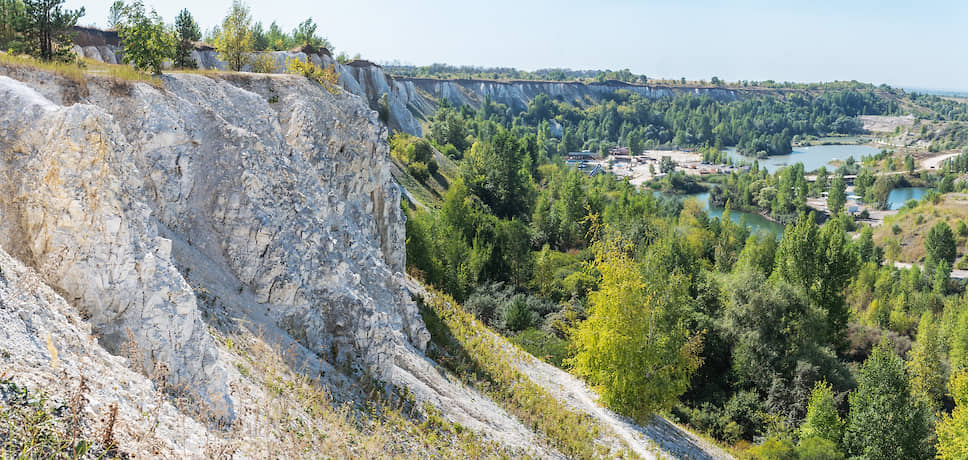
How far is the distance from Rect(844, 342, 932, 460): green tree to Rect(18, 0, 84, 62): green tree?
3273cm

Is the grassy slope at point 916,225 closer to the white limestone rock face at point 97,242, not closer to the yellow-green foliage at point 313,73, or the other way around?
the yellow-green foliage at point 313,73

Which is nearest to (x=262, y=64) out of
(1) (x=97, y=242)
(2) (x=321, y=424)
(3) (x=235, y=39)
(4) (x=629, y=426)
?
(3) (x=235, y=39)

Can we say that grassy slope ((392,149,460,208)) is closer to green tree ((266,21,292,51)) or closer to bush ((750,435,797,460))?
green tree ((266,21,292,51))

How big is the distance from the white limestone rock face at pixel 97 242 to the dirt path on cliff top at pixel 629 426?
15.9 meters

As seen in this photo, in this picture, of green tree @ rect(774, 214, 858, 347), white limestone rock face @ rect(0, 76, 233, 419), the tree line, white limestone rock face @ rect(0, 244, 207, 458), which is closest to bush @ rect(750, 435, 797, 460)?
the tree line

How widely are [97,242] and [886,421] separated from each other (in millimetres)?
29169

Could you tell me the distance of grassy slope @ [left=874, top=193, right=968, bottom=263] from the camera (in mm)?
83812

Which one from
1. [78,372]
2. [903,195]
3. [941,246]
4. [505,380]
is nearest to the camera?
[78,372]

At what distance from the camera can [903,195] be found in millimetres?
128875

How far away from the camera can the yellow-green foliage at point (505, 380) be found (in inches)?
783

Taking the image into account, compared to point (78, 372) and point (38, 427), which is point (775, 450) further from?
point (38, 427)

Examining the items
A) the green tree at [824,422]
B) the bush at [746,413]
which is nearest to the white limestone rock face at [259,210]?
the bush at [746,413]

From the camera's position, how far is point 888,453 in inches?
980

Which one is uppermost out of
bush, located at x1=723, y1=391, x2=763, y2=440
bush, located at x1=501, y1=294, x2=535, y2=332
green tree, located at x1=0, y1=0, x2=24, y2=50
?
green tree, located at x1=0, y1=0, x2=24, y2=50
